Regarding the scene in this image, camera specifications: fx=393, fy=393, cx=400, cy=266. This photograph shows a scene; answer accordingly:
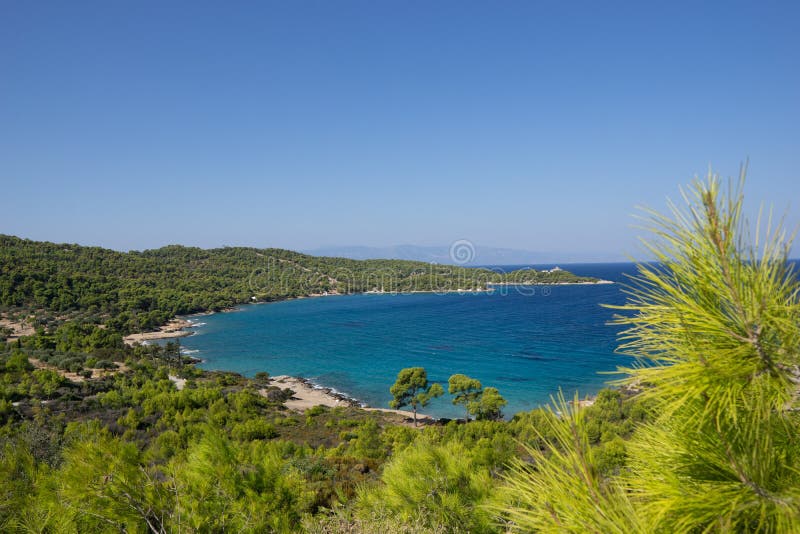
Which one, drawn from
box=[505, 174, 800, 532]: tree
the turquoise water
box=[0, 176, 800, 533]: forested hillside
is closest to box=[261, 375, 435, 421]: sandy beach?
the turquoise water

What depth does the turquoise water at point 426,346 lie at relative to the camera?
30.2 meters

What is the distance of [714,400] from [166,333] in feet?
190

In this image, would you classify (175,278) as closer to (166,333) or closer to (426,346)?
(166,333)

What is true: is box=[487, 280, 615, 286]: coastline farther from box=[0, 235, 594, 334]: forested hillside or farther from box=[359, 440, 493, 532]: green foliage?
box=[359, 440, 493, 532]: green foliage

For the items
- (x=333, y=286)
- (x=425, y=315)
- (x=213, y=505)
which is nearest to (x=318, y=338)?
(x=425, y=315)

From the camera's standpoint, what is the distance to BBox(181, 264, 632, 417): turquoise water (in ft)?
99.1

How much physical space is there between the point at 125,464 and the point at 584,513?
361 cm

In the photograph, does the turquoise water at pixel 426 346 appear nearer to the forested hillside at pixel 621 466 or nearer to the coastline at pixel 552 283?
the forested hillside at pixel 621 466

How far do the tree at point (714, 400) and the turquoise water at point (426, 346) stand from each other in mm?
15352

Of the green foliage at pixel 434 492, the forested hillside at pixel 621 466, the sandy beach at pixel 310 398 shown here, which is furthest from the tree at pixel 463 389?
the green foliage at pixel 434 492

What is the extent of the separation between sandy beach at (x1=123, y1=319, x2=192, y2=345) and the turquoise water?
232 cm

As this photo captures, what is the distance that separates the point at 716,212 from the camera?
125 cm

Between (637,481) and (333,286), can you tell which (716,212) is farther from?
(333,286)

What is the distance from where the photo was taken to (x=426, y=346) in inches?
1720
